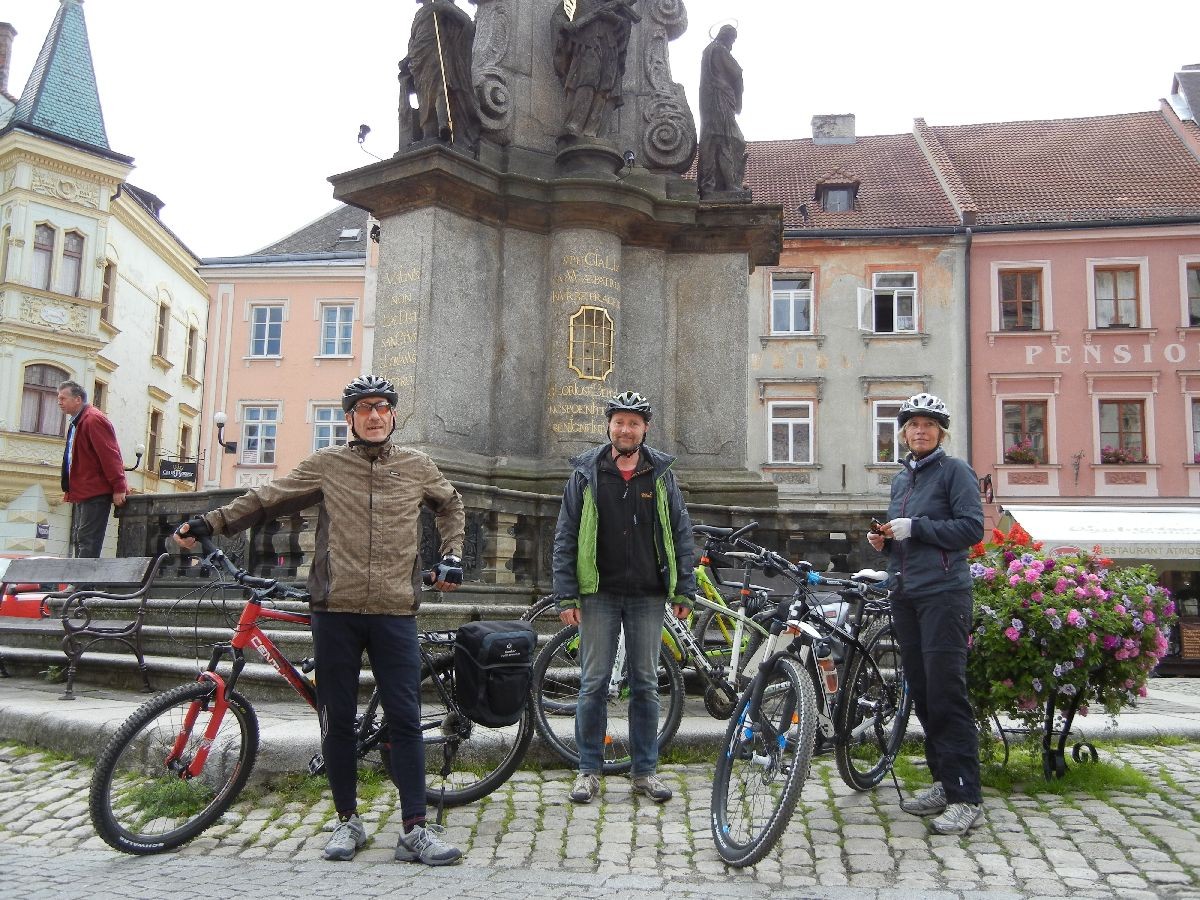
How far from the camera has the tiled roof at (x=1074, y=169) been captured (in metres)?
31.6

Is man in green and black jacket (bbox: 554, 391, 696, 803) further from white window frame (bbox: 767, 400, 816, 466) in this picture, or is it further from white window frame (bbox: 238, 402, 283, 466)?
white window frame (bbox: 238, 402, 283, 466)

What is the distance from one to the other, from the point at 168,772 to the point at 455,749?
1.27 metres

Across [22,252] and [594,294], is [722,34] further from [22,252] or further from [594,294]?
[22,252]

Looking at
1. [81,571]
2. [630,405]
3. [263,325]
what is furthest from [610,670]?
[263,325]

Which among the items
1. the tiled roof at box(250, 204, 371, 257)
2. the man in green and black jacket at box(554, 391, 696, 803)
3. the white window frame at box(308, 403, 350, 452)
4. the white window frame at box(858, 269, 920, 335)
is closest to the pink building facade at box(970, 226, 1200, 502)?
the white window frame at box(858, 269, 920, 335)

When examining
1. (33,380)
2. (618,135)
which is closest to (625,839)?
(618,135)

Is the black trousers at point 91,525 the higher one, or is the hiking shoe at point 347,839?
the black trousers at point 91,525

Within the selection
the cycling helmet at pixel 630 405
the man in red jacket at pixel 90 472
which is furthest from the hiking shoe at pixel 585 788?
the man in red jacket at pixel 90 472

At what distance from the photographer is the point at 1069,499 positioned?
29531 millimetres

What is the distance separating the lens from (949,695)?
213 inches

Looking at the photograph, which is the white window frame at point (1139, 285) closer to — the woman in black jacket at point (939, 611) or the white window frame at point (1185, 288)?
the white window frame at point (1185, 288)

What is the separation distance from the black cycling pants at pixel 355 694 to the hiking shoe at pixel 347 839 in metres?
0.08

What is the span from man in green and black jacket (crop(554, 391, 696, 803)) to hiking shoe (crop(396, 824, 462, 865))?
1.06 m

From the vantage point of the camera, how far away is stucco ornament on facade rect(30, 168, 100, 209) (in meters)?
32.5
